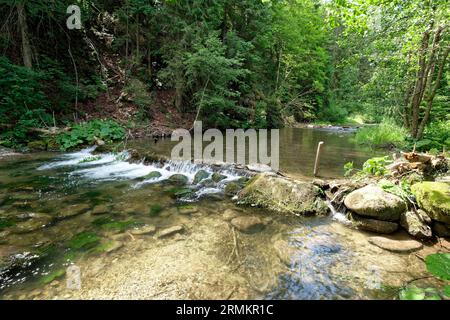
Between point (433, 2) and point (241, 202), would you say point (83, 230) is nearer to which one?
point (241, 202)

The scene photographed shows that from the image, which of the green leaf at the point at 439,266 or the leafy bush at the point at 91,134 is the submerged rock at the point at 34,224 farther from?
the leafy bush at the point at 91,134

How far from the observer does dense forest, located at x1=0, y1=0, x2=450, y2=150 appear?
26.2 feet

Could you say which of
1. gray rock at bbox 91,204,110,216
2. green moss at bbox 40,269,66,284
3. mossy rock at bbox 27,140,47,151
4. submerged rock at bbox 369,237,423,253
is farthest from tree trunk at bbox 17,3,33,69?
submerged rock at bbox 369,237,423,253

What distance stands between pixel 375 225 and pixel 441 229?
0.90 m

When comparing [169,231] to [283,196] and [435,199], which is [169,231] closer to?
[283,196]

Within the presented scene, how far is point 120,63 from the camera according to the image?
1481 centimetres

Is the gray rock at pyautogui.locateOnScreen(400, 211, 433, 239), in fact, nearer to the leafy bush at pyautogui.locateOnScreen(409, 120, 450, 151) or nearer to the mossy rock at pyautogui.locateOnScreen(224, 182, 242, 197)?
the mossy rock at pyautogui.locateOnScreen(224, 182, 242, 197)

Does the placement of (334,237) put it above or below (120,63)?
below

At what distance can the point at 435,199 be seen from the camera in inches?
149

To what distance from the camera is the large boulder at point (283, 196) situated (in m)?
4.69

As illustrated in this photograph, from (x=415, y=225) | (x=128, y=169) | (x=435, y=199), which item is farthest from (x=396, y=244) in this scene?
(x=128, y=169)
